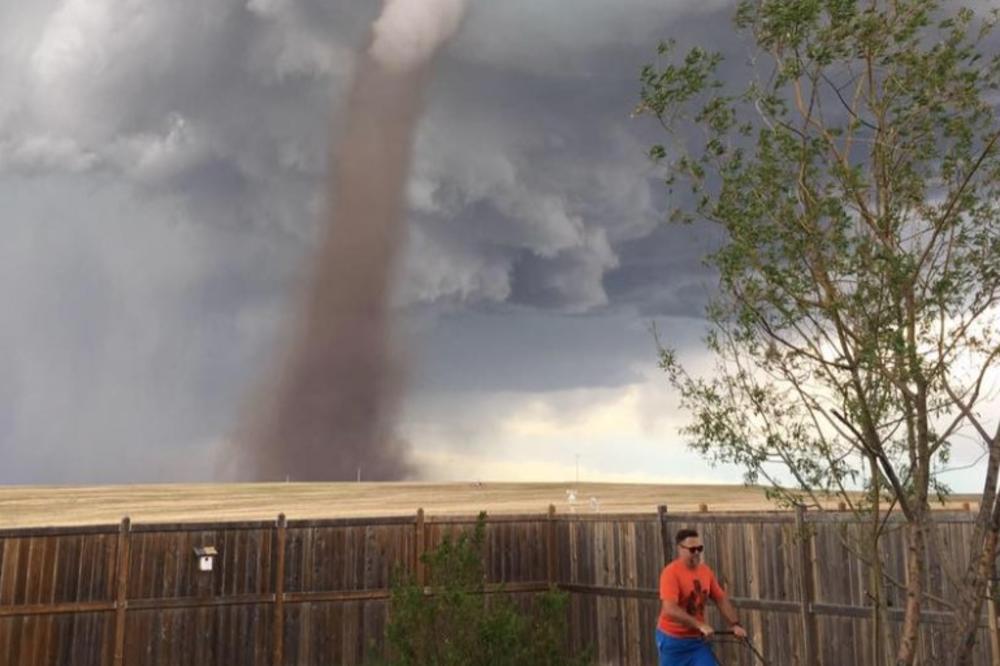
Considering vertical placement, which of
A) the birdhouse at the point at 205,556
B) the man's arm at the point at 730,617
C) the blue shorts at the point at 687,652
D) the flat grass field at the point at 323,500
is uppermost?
the flat grass field at the point at 323,500

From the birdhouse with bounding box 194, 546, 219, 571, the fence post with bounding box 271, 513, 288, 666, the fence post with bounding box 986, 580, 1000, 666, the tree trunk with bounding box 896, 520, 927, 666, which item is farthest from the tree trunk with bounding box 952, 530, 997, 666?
the birdhouse with bounding box 194, 546, 219, 571

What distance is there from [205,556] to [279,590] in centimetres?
117

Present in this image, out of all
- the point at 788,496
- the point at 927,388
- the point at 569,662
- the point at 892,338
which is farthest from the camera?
the point at 569,662

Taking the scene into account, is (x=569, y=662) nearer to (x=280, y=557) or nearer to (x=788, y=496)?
(x=788, y=496)

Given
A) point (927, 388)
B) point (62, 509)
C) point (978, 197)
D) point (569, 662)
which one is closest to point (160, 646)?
point (569, 662)

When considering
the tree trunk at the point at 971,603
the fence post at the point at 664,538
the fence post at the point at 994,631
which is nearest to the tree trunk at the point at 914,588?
the tree trunk at the point at 971,603

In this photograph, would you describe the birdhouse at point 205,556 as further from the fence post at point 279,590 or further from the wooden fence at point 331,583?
the fence post at point 279,590

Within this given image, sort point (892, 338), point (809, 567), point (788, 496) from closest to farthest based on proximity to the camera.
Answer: point (892, 338), point (788, 496), point (809, 567)

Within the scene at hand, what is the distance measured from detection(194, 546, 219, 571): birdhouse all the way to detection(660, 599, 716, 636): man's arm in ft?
25.4

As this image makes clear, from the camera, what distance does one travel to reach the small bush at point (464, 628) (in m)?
7.92

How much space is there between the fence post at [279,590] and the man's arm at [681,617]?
7.35 m

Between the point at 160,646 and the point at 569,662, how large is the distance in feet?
22.5

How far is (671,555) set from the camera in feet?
42.0

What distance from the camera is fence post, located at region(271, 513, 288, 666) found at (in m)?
13.5
